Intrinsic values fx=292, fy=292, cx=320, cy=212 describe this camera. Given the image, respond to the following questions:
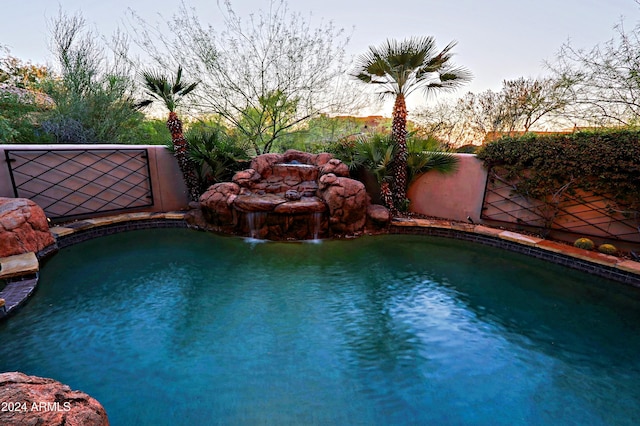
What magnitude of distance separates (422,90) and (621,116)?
4348 millimetres

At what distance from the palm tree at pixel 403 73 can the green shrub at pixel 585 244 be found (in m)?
3.37

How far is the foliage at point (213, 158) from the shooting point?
22.6 feet

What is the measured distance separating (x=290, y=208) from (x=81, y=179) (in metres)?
4.63

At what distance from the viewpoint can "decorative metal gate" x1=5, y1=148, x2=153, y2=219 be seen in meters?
5.72

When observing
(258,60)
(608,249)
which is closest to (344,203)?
(608,249)

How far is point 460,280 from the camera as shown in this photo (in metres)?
4.52

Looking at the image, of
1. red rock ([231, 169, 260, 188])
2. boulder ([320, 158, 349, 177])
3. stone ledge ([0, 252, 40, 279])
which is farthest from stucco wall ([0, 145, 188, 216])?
boulder ([320, 158, 349, 177])

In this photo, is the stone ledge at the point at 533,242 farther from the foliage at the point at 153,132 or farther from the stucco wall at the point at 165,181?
the foliage at the point at 153,132

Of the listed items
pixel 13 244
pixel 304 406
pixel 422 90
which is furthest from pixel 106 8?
pixel 304 406

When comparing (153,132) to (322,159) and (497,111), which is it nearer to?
(322,159)

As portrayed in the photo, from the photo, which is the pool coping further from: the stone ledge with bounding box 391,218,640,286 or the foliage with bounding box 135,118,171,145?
Result: the foliage with bounding box 135,118,171,145

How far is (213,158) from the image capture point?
6.92 metres

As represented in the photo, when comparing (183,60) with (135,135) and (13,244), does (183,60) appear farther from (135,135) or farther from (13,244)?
(13,244)

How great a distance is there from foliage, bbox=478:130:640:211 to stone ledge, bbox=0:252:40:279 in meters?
8.08
